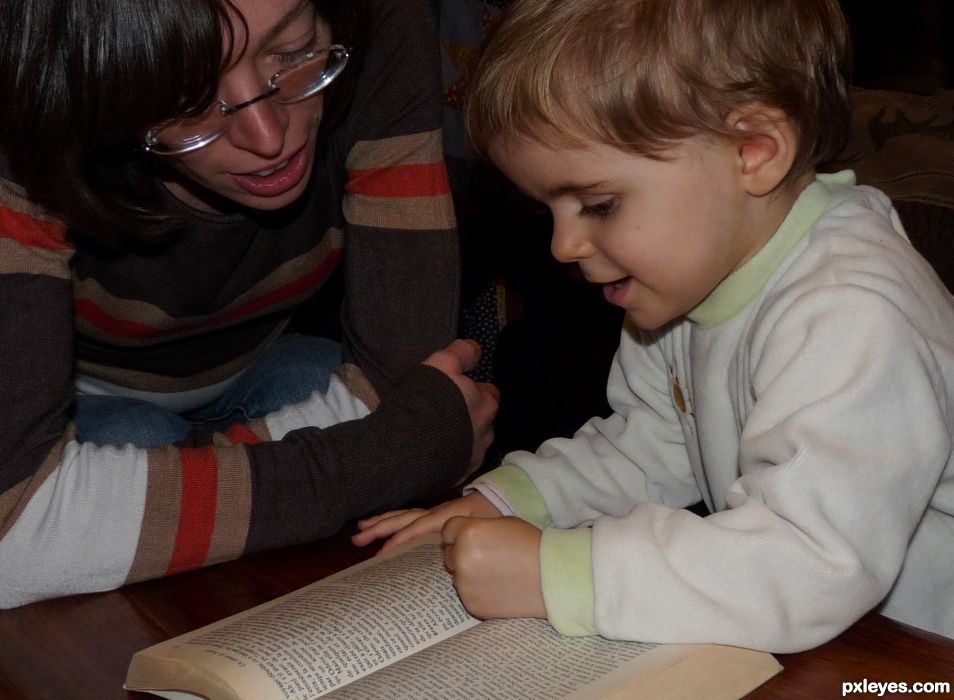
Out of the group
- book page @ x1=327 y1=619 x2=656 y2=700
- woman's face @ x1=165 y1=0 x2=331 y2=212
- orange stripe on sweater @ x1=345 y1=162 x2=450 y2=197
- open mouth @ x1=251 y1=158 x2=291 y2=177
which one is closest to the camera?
book page @ x1=327 y1=619 x2=656 y2=700

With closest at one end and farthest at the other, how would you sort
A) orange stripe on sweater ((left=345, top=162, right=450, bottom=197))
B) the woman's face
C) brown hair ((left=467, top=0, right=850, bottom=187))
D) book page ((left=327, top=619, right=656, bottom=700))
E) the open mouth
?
book page ((left=327, top=619, right=656, bottom=700)), brown hair ((left=467, top=0, right=850, bottom=187)), the woman's face, the open mouth, orange stripe on sweater ((left=345, top=162, right=450, bottom=197))

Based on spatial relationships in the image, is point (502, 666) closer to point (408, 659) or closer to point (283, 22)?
point (408, 659)

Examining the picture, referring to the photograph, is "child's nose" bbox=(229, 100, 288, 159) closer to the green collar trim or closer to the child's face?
the child's face

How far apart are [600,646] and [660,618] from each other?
2.0 inches

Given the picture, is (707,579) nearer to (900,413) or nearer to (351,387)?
(900,413)

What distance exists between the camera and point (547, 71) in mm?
869

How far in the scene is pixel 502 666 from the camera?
28.6 inches

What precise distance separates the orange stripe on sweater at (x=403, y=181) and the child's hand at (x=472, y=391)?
7.7 inches

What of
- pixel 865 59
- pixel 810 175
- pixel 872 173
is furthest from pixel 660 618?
pixel 865 59

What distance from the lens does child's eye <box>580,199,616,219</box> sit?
2.94 feet

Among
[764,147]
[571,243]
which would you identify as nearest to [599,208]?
[571,243]

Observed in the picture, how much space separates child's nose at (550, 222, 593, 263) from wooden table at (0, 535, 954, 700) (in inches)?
13.6

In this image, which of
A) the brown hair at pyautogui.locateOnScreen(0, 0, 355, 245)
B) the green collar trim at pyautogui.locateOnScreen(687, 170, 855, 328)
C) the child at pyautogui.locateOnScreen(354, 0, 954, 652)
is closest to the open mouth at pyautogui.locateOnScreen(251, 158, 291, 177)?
the brown hair at pyautogui.locateOnScreen(0, 0, 355, 245)

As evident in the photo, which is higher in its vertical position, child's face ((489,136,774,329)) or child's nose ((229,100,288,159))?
child's nose ((229,100,288,159))
